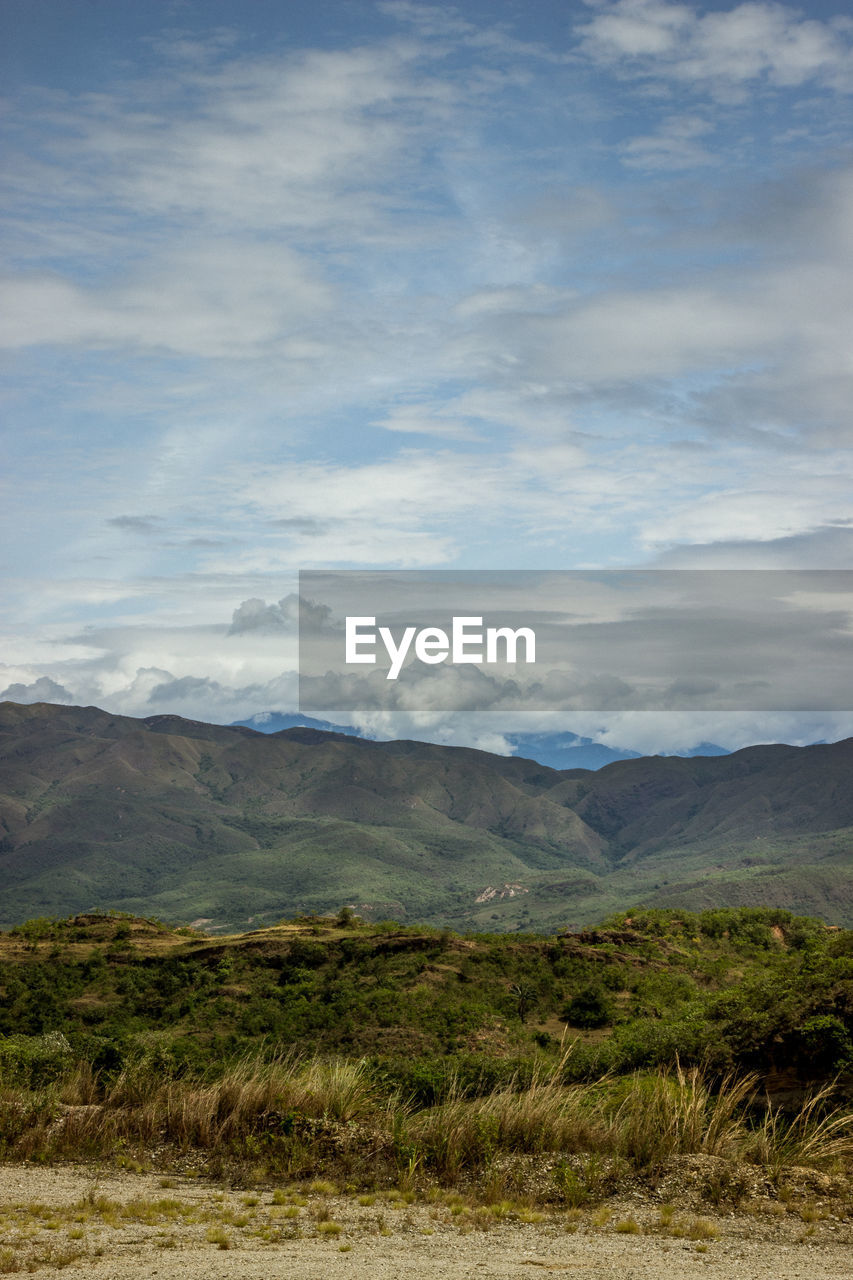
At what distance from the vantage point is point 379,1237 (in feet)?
45.8

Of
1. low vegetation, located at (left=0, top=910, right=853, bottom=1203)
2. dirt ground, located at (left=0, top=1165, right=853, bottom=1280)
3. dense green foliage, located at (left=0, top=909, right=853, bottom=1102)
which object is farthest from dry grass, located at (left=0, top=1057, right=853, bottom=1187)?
dense green foliage, located at (left=0, top=909, right=853, bottom=1102)

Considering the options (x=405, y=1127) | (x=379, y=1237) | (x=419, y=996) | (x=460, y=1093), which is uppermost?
(x=405, y=1127)

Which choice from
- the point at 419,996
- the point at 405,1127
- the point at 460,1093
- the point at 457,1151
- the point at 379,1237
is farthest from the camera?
the point at 419,996

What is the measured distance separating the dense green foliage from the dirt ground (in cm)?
575

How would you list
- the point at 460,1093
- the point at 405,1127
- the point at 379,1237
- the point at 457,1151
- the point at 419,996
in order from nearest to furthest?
the point at 379,1237
the point at 457,1151
the point at 405,1127
the point at 460,1093
the point at 419,996

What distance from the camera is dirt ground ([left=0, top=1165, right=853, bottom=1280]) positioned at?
12.3 meters

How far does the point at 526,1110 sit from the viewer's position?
→ 1712 cm

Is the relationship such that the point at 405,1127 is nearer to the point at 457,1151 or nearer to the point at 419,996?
the point at 457,1151

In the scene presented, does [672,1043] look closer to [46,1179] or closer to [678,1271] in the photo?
[678,1271]

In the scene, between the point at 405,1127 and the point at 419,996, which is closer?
the point at 405,1127

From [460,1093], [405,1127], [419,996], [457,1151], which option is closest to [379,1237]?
[457,1151]

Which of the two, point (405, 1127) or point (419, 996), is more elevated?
point (405, 1127)

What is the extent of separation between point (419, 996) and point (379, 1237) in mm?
27132

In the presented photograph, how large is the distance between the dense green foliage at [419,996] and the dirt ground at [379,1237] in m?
5.75
